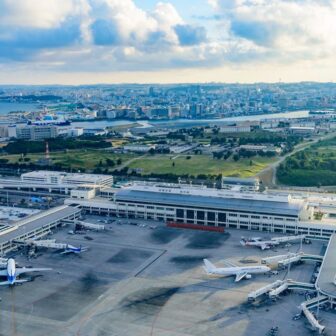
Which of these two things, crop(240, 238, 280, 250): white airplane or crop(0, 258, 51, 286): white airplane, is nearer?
crop(0, 258, 51, 286): white airplane

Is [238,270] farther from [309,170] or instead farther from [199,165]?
[199,165]

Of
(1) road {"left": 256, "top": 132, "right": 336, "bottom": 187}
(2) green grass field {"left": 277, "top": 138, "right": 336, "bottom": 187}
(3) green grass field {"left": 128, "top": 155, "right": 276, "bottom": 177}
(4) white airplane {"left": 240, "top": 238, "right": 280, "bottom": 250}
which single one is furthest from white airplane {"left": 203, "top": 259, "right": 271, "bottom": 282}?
(3) green grass field {"left": 128, "top": 155, "right": 276, "bottom": 177}

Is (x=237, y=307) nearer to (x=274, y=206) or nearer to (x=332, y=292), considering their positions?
(x=332, y=292)

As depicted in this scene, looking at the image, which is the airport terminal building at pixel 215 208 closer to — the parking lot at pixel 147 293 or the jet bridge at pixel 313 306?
the parking lot at pixel 147 293

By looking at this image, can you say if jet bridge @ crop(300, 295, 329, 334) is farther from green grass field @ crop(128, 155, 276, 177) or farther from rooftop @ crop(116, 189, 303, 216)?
green grass field @ crop(128, 155, 276, 177)

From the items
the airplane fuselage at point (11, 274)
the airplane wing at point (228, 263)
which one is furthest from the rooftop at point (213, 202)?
the airplane fuselage at point (11, 274)

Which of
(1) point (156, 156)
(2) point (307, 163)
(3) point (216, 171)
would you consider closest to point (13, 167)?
(1) point (156, 156)

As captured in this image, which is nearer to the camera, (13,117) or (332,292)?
(332,292)
